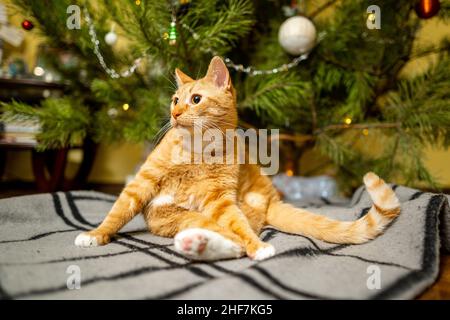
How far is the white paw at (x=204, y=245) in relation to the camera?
0.62m

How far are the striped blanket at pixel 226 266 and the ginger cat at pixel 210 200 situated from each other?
0.12ft

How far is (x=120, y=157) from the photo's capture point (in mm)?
2133

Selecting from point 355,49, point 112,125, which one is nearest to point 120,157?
point 112,125

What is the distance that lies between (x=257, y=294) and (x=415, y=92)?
3.44ft

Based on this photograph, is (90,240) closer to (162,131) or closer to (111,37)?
(162,131)

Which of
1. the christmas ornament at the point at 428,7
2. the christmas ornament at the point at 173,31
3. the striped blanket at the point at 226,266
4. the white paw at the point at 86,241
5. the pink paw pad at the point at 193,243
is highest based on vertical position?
the christmas ornament at the point at 428,7

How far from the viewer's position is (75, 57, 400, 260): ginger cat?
2.58ft

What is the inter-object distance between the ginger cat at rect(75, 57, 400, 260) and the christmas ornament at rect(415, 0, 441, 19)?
636 millimetres

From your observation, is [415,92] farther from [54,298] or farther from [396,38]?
[54,298]

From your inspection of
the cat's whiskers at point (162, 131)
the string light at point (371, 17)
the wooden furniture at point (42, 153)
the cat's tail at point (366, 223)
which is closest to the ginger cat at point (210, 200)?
the cat's tail at point (366, 223)

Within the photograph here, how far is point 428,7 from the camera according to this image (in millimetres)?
1045

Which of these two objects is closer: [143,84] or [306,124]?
[143,84]

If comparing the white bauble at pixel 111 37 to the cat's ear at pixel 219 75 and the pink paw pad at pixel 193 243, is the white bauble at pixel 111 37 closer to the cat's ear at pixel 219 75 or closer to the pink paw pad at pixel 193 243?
the cat's ear at pixel 219 75

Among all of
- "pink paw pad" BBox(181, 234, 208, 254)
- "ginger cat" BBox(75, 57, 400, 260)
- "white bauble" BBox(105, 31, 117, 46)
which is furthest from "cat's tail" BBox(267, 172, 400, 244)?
"white bauble" BBox(105, 31, 117, 46)
